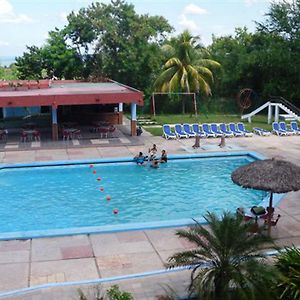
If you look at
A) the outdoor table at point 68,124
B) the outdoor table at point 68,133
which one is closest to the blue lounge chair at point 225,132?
the outdoor table at point 68,133

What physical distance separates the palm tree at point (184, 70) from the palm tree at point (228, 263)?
27.4 m

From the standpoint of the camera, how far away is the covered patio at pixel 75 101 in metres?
25.0

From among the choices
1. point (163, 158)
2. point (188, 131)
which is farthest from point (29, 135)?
point (188, 131)

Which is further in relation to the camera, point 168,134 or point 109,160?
point 168,134

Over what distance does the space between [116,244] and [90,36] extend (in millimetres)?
30002

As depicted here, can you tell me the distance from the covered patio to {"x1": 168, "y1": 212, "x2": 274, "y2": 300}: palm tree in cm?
1737

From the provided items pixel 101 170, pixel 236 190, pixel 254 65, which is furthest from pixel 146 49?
pixel 236 190

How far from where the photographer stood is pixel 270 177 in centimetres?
1244

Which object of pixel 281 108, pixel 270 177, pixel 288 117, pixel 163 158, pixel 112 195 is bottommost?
pixel 112 195

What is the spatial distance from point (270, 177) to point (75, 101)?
1530cm

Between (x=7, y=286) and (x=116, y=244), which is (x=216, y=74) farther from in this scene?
(x=7, y=286)

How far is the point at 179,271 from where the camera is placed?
10578 millimetres

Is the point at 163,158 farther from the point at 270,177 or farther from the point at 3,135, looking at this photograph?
the point at 3,135

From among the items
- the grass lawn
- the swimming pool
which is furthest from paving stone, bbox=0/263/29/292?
the grass lawn
